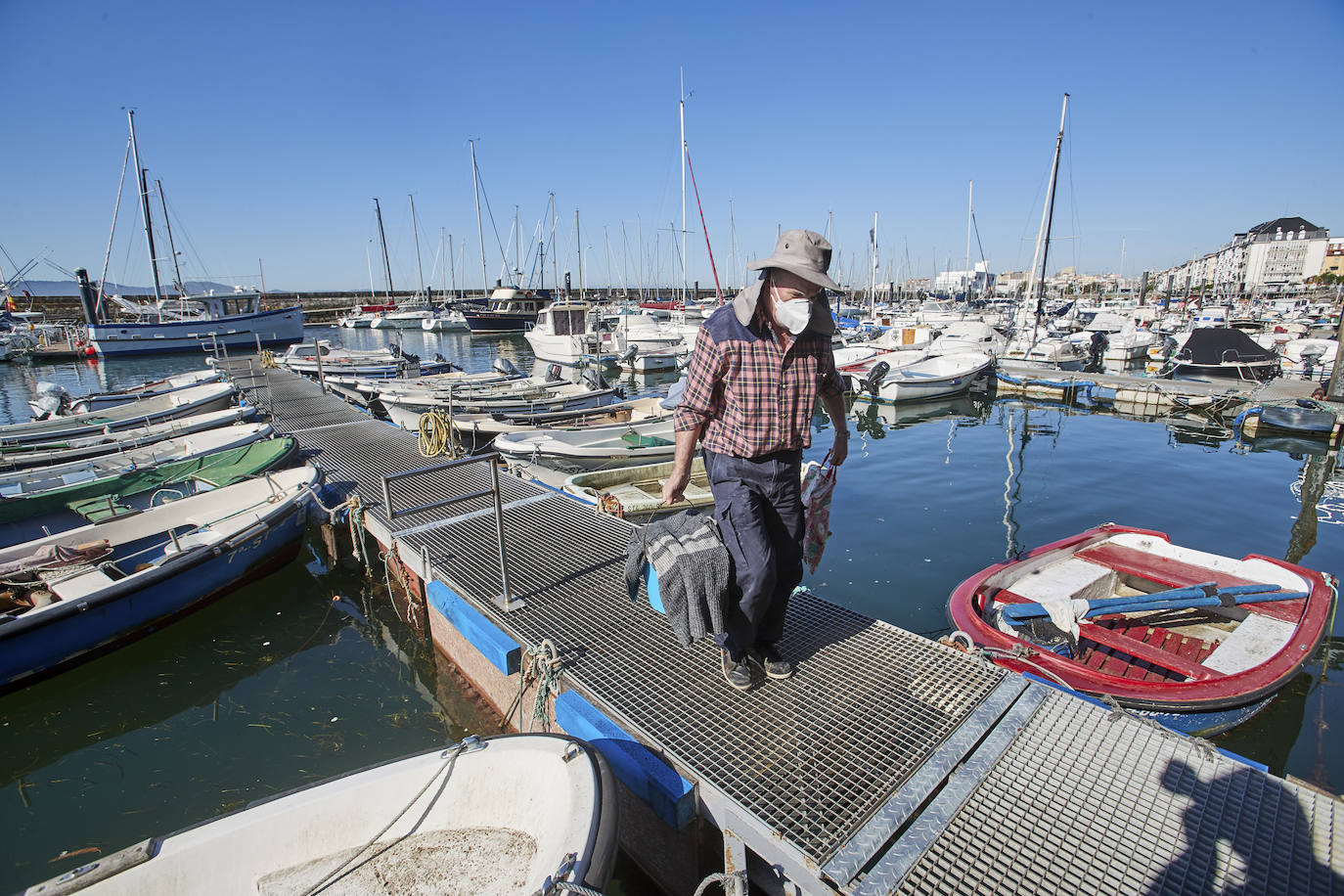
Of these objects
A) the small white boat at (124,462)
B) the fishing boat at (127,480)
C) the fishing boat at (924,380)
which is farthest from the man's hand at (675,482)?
the fishing boat at (924,380)

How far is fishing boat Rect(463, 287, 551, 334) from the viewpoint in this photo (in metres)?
47.2

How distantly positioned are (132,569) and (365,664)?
3.14 metres

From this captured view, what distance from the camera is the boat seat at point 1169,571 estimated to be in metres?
5.44

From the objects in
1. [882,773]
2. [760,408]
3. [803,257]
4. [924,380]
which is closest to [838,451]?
[760,408]

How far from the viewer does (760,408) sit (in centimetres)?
290

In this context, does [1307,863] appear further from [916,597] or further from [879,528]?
[879,528]

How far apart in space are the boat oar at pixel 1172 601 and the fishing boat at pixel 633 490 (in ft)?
12.6

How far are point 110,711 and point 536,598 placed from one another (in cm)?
417

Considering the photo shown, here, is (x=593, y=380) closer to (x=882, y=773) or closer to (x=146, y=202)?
(x=882, y=773)

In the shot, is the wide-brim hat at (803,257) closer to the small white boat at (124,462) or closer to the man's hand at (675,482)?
the man's hand at (675,482)

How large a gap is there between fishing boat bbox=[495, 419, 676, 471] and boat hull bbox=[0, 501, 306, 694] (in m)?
3.87

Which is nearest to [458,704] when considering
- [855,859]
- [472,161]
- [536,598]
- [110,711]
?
[536,598]

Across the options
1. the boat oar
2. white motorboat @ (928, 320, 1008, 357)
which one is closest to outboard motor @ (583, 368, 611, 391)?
the boat oar

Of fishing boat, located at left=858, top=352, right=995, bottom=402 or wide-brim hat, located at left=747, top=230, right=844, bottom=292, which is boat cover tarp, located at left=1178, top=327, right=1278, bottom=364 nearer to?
fishing boat, located at left=858, top=352, right=995, bottom=402
